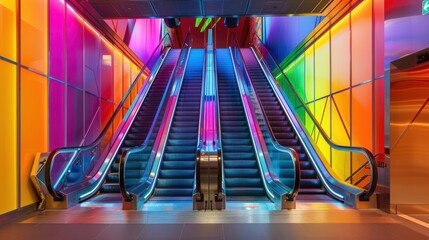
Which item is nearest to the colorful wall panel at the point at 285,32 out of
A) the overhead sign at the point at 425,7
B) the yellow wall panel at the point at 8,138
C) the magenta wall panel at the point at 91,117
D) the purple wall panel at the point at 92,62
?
the overhead sign at the point at 425,7

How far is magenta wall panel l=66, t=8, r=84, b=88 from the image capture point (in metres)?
6.81

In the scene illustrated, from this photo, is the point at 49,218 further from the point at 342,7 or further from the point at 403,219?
the point at 342,7

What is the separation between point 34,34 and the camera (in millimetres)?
5402

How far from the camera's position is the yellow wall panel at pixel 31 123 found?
16.4ft

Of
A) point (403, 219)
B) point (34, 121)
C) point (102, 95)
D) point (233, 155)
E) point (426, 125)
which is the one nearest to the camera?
point (403, 219)

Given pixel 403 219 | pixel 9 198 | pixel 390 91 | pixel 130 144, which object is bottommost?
pixel 403 219

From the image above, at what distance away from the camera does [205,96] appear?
372 inches

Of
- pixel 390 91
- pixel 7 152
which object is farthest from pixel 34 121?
pixel 390 91

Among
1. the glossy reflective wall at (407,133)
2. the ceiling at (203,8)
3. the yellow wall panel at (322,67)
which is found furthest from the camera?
the yellow wall panel at (322,67)

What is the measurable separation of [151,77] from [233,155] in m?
5.33

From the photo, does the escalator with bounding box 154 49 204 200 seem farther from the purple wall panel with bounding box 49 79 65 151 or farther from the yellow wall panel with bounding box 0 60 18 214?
the yellow wall panel with bounding box 0 60 18 214

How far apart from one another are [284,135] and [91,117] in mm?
4888

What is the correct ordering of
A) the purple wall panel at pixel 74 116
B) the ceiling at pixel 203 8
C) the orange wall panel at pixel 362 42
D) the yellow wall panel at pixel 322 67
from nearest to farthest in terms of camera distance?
1. the orange wall panel at pixel 362 42
2. the purple wall panel at pixel 74 116
3. the ceiling at pixel 203 8
4. the yellow wall panel at pixel 322 67

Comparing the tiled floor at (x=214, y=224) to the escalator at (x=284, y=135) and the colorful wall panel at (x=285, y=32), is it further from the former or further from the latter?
the colorful wall panel at (x=285, y=32)
